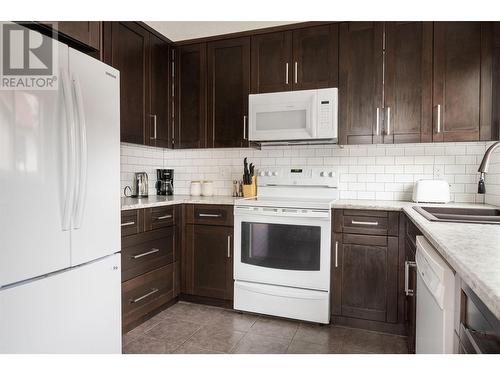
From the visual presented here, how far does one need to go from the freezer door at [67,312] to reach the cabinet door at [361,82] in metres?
1.98

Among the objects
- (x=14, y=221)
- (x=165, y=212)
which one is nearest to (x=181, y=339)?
(x=165, y=212)

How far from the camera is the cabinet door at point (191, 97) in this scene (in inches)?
121

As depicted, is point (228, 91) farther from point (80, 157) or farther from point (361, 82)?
point (80, 157)

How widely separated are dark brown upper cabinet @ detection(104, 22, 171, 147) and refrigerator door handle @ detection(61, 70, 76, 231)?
927 mm

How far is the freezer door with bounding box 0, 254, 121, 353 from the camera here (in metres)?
1.33

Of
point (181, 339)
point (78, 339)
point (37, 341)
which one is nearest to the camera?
point (37, 341)

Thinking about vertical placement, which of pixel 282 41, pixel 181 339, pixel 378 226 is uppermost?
pixel 282 41

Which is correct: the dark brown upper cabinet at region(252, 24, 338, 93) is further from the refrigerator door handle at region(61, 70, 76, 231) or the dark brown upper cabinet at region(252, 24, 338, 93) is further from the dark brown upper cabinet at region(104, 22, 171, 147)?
the refrigerator door handle at region(61, 70, 76, 231)

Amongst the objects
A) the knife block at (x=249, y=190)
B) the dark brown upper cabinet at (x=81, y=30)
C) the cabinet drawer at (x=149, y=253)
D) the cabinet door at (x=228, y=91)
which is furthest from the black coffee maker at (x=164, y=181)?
the dark brown upper cabinet at (x=81, y=30)

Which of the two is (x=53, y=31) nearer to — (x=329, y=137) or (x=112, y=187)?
(x=112, y=187)

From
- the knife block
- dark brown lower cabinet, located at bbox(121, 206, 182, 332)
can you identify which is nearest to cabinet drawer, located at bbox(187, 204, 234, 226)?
dark brown lower cabinet, located at bbox(121, 206, 182, 332)

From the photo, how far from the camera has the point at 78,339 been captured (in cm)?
159

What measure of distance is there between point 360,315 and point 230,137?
181 centimetres
